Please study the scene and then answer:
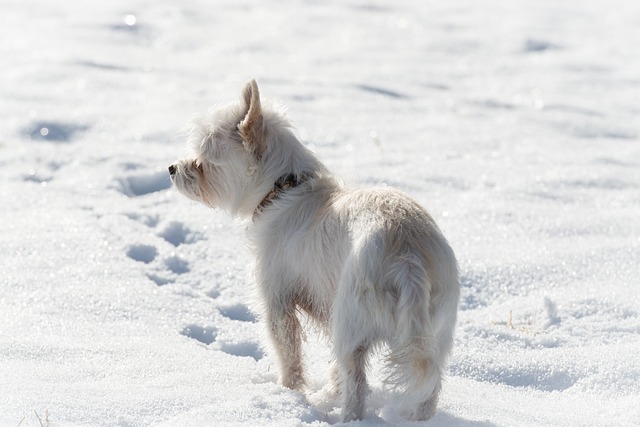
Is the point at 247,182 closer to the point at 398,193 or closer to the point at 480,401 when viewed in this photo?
the point at 398,193

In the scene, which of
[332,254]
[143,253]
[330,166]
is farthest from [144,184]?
[332,254]

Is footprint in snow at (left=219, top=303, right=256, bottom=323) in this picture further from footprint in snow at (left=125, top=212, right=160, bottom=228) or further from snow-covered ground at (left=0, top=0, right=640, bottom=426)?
footprint in snow at (left=125, top=212, right=160, bottom=228)

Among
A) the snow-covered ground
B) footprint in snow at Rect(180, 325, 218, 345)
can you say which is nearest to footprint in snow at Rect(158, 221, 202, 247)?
the snow-covered ground

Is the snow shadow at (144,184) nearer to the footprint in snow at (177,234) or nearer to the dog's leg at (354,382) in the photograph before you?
the footprint in snow at (177,234)

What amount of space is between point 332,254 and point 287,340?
0.65 metres

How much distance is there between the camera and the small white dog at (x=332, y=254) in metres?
3.34

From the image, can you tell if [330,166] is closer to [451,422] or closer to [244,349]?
[244,349]

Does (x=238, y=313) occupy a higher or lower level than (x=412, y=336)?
lower

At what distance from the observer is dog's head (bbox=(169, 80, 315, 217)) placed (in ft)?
13.8

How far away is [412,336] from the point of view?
3293 millimetres

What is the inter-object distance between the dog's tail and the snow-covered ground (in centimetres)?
29

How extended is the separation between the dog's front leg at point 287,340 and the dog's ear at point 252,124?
756 millimetres

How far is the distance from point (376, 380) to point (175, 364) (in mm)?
955

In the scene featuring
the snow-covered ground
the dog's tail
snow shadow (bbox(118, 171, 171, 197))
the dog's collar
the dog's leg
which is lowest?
snow shadow (bbox(118, 171, 171, 197))
